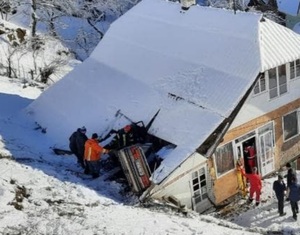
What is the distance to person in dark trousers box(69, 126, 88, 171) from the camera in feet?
52.3

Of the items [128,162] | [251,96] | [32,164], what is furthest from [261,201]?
[32,164]

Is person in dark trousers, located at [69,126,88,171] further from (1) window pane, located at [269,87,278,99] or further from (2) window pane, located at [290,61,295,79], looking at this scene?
(2) window pane, located at [290,61,295,79]

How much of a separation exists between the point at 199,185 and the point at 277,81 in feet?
15.2

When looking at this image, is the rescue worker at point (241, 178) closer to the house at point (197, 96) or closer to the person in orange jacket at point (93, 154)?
the house at point (197, 96)

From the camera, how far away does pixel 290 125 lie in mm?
18875

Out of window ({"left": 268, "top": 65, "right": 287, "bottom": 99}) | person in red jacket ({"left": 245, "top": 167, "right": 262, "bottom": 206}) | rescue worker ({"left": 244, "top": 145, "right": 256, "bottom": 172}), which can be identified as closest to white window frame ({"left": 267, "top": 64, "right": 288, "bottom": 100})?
window ({"left": 268, "top": 65, "right": 287, "bottom": 99})

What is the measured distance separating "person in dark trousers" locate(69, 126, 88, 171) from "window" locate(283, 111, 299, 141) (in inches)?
289

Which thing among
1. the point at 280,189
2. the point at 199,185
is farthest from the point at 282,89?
the point at 199,185

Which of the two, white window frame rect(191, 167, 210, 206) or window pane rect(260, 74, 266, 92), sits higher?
window pane rect(260, 74, 266, 92)

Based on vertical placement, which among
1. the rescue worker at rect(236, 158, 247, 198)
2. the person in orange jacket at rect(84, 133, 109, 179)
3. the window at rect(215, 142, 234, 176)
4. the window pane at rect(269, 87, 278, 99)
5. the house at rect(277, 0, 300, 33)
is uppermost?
the window pane at rect(269, 87, 278, 99)

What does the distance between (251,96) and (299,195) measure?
11.4ft

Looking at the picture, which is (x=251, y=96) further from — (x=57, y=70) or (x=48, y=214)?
(x=57, y=70)

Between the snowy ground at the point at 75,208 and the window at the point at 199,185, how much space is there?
732 millimetres

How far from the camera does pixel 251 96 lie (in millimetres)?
16625
